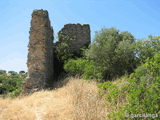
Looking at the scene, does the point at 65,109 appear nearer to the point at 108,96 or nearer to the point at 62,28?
the point at 108,96

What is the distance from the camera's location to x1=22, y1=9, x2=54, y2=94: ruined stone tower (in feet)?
25.8

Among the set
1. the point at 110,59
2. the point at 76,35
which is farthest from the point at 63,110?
the point at 76,35

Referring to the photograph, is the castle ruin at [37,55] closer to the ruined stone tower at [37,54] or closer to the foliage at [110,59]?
the ruined stone tower at [37,54]

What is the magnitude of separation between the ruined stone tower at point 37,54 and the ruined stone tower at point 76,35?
444cm

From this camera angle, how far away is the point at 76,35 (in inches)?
524

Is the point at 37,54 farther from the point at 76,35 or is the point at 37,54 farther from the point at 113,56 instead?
the point at 76,35

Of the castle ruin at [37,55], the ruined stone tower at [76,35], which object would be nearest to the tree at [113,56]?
the castle ruin at [37,55]

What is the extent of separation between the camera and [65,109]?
15.1 feet

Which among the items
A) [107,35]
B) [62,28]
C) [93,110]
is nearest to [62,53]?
[62,28]

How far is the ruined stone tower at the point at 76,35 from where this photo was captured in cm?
1309

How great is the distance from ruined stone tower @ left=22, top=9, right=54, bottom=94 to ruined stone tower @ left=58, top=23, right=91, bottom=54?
4.44 metres

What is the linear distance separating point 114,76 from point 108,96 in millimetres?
3481


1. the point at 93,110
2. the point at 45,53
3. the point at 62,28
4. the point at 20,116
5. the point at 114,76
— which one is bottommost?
the point at 20,116

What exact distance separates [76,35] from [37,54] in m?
5.70
